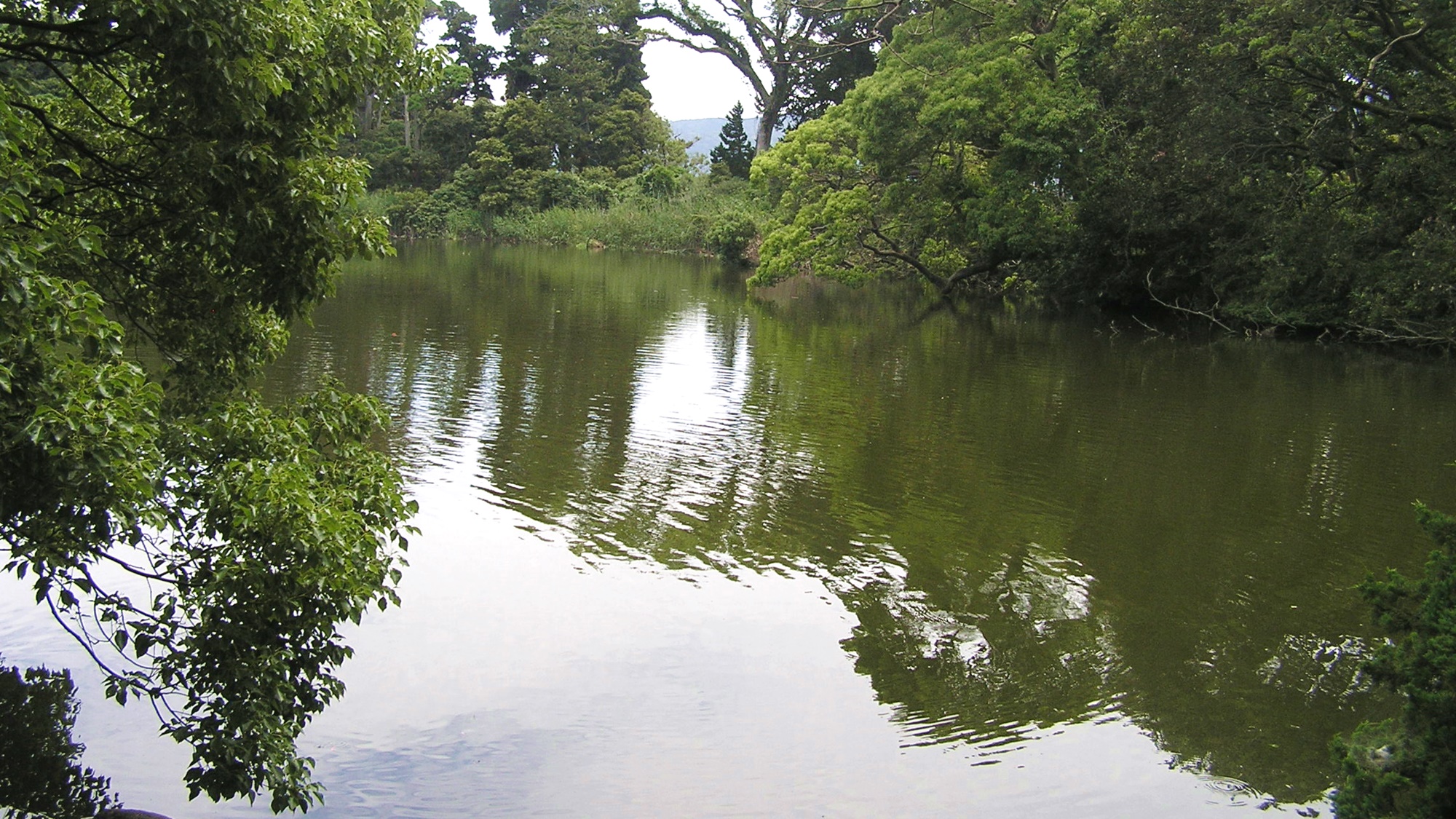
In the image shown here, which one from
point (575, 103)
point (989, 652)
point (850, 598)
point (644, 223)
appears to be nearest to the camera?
point (989, 652)

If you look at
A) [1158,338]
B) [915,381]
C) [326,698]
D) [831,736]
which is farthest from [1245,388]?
[326,698]

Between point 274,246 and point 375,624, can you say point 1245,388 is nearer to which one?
point 375,624

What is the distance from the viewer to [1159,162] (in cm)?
2369

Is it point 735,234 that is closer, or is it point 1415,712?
point 1415,712

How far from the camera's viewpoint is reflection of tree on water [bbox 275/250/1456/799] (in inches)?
255

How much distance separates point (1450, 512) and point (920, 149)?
17963 millimetres

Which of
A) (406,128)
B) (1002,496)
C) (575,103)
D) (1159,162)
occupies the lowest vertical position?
(1002,496)

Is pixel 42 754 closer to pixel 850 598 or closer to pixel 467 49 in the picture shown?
pixel 850 598

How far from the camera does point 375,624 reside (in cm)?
689

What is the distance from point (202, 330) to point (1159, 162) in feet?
71.9

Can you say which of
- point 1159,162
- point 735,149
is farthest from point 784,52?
point 1159,162

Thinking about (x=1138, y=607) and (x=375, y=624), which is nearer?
(x=375, y=624)

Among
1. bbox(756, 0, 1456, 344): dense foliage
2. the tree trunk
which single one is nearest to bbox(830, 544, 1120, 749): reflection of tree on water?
bbox(756, 0, 1456, 344): dense foliage

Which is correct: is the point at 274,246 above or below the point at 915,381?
above
